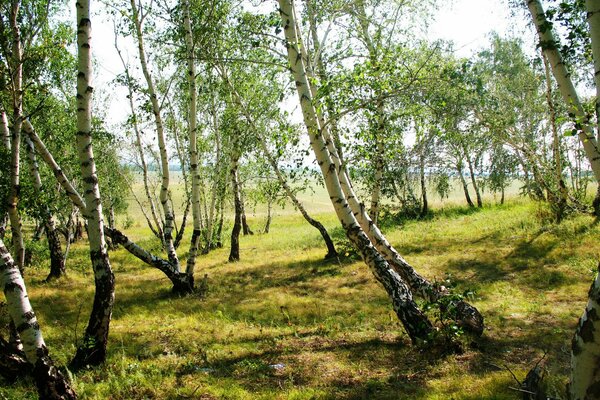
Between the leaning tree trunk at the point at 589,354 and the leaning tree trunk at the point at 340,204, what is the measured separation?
163 inches

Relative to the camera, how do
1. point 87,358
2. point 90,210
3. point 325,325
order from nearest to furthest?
point 90,210
point 87,358
point 325,325

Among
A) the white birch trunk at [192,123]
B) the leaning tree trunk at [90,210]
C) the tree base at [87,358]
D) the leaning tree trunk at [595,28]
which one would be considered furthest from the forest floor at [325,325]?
the leaning tree trunk at [595,28]

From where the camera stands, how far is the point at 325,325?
9477mm

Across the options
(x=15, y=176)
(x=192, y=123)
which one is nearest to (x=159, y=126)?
(x=192, y=123)

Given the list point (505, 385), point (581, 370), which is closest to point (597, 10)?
point (581, 370)

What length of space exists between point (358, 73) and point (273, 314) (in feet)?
21.3

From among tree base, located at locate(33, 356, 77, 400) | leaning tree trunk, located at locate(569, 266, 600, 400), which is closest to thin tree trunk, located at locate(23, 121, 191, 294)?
tree base, located at locate(33, 356, 77, 400)

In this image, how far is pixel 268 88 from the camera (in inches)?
712

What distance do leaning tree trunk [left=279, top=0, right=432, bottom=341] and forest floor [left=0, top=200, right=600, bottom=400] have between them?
1.75 ft

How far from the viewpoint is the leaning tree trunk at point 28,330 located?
4.76 metres

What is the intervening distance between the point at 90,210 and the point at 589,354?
256 inches

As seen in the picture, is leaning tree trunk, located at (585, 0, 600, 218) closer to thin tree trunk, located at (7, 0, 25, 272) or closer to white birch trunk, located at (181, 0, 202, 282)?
white birch trunk, located at (181, 0, 202, 282)

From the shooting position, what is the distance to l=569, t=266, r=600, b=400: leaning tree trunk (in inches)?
111

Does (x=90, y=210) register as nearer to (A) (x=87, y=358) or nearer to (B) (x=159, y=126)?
(A) (x=87, y=358)
